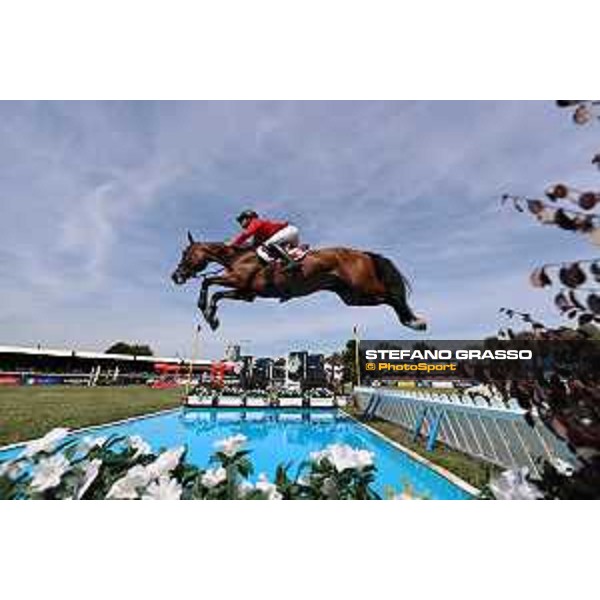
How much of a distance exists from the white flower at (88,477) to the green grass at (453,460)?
2.66 meters

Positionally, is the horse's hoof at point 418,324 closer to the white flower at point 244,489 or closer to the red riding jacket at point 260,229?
the red riding jacket at point 260,229

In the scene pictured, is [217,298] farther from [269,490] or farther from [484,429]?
[269,490]

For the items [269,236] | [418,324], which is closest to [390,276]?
[418,324]

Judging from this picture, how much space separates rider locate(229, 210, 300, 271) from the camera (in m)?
6.03

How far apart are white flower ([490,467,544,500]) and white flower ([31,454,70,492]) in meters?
1.85

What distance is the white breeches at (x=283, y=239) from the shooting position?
6051 mm

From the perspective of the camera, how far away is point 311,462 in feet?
9.08

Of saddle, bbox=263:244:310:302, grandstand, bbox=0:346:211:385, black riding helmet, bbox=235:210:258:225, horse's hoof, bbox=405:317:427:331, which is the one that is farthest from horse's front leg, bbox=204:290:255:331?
grandstand, bbox=0:346:211:385

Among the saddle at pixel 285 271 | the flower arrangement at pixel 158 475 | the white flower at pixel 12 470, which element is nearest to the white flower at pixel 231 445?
the flower arrangement at pixel 158 475

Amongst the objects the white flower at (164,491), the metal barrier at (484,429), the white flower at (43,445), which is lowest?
the white flower at (164,491)

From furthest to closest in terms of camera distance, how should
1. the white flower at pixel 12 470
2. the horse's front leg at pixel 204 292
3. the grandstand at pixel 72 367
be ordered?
the grandstand at pixel 72 367 → the horse's front leg at pixel 204 292 → the white flower at pixel 12 470
